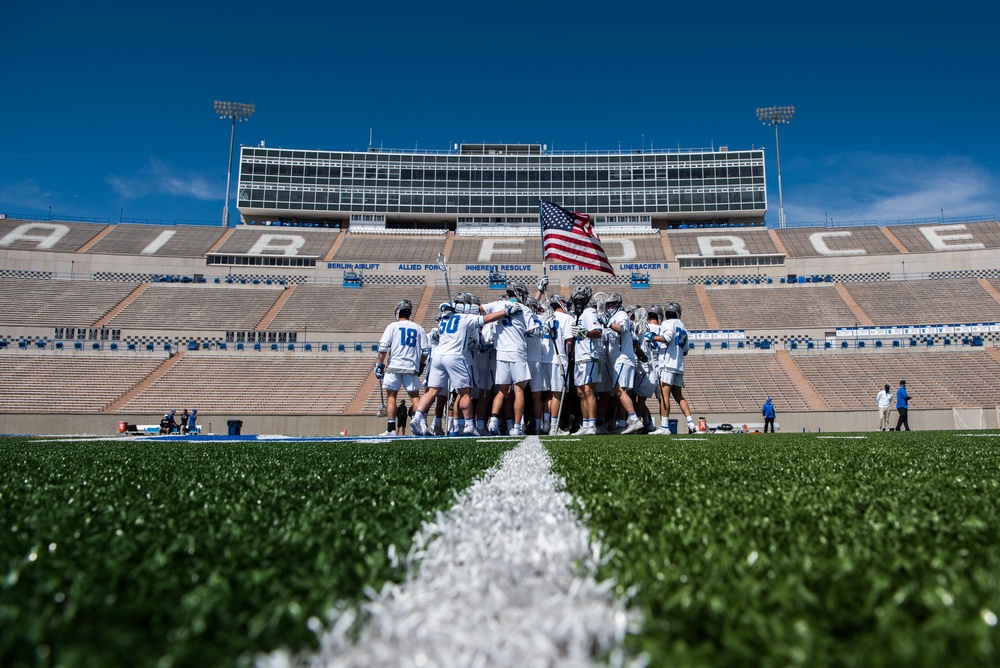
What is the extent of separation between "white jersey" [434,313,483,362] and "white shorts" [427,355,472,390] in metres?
0.07

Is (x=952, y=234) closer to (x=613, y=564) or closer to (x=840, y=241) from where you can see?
(x=840, y=241)

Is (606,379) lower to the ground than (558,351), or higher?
lower

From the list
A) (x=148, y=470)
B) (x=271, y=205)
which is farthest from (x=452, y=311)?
(x=271, y=205)

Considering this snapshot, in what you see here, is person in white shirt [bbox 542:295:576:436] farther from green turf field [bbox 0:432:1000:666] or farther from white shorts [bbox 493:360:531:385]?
green turf field [bbox 0:432:1000:666]

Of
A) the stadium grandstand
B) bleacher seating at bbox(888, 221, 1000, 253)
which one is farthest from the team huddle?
bleacher seating at bbox(888, 221, 1000, 253)

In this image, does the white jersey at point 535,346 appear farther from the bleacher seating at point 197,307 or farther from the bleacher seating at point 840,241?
the bleacher seating at point 840,241

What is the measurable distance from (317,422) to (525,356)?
50.7 feet

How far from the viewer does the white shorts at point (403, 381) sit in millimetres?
9195

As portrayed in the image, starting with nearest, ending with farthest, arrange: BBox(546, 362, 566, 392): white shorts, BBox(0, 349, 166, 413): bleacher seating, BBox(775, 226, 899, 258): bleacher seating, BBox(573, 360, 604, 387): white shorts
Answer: BBox(573, 360, 604, 387): white shorts
BBox(546, 362, 566, 392): white shorts
BBox(0, 349, 166, 413): bleacher seating
BBox(775, 226, 899, 258): bleacher seating

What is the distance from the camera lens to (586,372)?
927 cm

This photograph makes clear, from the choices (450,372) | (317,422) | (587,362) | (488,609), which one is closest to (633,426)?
(587,362)

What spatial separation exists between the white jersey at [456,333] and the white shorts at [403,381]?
0.59m

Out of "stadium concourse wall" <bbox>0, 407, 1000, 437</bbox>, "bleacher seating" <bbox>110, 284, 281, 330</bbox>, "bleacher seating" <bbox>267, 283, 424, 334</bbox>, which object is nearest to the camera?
"stadium concourse wall" <bbox>0, 407, 1000, 437</bbox>

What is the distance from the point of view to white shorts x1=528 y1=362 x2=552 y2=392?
971 cm
